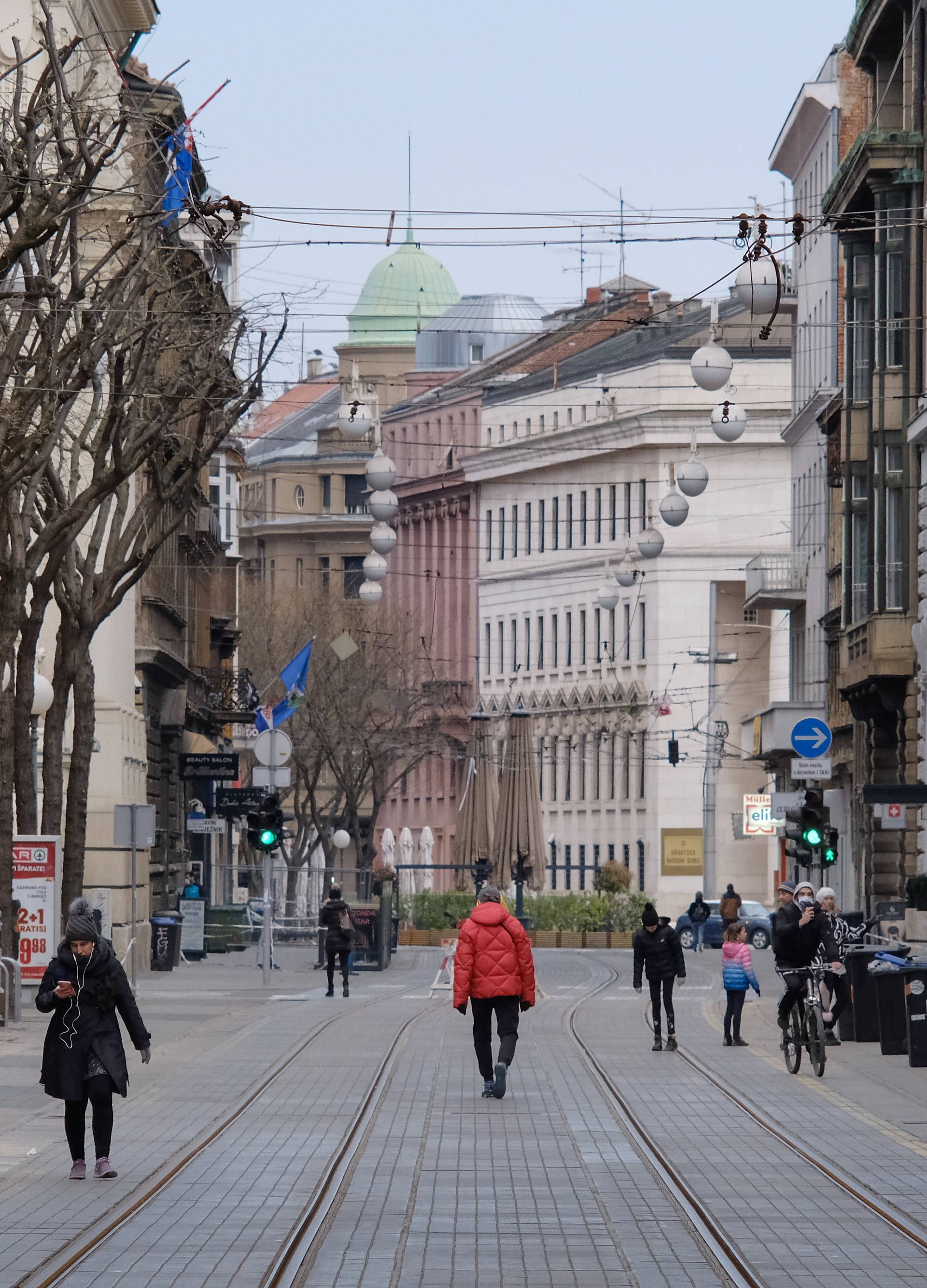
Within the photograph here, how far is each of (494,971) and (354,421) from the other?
1452 centimetres

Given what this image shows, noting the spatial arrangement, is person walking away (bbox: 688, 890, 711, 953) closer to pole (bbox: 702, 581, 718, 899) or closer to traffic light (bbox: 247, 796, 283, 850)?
pole (bbox: 702, 581, 718, 899)

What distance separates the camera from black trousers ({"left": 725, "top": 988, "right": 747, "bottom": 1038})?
2758cm

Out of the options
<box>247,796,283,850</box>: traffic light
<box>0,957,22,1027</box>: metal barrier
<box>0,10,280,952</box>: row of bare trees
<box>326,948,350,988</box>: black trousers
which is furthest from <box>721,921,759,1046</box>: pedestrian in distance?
<box>247,796,283,850</box>: traffic light

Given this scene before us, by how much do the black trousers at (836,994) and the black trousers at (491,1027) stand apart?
731cm

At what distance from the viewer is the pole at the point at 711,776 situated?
267 feet

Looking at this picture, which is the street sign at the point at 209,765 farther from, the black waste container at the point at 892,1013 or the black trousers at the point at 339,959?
the black waste container at the point at 892,1013

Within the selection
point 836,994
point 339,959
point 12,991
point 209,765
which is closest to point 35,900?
point 12,991

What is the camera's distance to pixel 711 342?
33.5m

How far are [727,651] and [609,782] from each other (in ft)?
27.1

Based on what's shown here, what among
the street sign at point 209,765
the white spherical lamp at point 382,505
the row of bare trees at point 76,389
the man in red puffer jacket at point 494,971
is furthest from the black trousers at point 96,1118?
the street sign at point 209,765

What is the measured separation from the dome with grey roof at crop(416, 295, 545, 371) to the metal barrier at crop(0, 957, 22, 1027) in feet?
296

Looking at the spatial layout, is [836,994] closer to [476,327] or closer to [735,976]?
[735,976]

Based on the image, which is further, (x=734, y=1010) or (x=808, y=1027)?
(x=734, y=1010)

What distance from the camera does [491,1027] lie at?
2020cm
